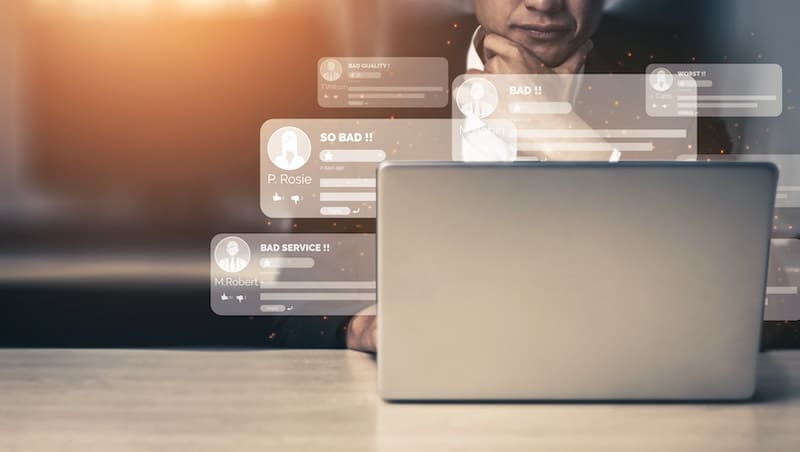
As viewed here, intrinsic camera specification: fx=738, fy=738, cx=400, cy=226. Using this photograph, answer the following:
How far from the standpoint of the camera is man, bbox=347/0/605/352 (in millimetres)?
1162

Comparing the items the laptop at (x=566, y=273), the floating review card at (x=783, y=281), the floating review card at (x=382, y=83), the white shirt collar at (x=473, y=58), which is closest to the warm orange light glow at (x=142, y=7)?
the floating review card at (x=382, y=83)

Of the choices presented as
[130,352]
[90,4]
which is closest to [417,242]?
[130,352]

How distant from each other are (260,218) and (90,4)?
429 millimetres

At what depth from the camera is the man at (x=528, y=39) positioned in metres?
1.16

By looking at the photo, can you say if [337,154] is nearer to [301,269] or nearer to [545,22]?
[301,269]

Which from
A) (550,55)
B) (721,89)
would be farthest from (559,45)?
(721,89)

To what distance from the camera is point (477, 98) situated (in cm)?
117

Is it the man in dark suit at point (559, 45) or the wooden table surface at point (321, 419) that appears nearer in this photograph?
the wooden table surface at point (321, 419)

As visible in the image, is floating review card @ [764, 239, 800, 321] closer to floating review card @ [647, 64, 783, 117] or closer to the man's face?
floating review card @ [647, 64, 783, 117]

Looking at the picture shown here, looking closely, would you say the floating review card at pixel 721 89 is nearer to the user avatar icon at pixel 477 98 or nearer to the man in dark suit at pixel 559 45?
the man in dark suit at pixel 559 45

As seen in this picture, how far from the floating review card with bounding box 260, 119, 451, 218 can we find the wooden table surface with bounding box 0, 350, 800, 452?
302mm

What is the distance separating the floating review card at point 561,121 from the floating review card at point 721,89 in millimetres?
17

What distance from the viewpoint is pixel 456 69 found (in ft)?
3.81

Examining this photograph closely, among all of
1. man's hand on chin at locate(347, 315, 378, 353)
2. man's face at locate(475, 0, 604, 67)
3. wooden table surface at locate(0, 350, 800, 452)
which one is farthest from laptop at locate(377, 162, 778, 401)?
man's face at locate(475, 0, 604, 67)
